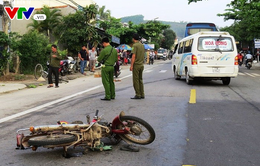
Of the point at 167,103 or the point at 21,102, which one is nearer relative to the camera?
the point at 167,103

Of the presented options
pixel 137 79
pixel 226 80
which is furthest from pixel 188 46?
pixel 137 79

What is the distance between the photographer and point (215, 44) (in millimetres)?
12516

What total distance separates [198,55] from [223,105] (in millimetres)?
4429

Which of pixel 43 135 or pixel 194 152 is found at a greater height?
pixel 43 135

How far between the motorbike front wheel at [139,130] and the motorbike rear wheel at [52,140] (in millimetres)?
812


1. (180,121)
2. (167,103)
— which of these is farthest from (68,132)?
(167,103)

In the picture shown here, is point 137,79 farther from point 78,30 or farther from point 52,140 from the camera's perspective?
point 78,30

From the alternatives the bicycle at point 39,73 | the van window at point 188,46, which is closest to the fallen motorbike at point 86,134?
the van window at point 188,46

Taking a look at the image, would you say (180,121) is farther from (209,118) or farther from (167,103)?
(167,103)

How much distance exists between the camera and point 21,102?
368 inches

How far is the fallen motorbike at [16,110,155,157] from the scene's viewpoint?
425cm

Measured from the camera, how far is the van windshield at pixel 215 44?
41.0 feet

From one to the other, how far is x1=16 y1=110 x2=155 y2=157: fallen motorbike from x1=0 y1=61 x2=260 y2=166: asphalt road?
155 mm

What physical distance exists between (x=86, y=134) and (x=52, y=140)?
47 cm
